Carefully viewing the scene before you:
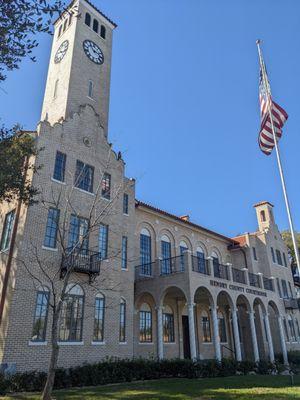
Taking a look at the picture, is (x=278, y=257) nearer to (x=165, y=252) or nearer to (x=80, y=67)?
(x=165, y=252)

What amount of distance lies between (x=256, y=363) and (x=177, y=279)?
7849 millimetres

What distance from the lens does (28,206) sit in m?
16.2

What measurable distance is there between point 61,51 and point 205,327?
23569 mm

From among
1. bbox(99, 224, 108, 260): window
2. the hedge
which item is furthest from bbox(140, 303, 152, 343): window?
bbox(99, 224, 108, 260): window

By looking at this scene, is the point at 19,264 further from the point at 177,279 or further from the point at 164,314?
the point at 164,314

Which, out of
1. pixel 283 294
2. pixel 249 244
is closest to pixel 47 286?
pixel 249 244

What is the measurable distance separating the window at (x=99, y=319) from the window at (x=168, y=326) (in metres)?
7.32

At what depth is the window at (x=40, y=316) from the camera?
49.8 feet

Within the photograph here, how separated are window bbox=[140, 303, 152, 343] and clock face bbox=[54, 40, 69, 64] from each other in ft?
60.8

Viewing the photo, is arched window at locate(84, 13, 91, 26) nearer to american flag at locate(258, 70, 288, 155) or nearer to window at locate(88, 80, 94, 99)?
window at locate(88, 80, 94, 99)

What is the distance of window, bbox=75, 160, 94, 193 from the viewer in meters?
19.5

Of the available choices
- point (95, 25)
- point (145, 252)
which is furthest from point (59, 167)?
point (95, 25)

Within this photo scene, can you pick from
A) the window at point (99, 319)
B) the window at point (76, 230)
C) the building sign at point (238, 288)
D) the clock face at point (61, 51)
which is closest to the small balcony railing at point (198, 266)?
the building sign at point (238, 288)

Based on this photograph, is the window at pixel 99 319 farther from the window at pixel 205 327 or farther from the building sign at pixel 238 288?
the window at pixel 205 327
